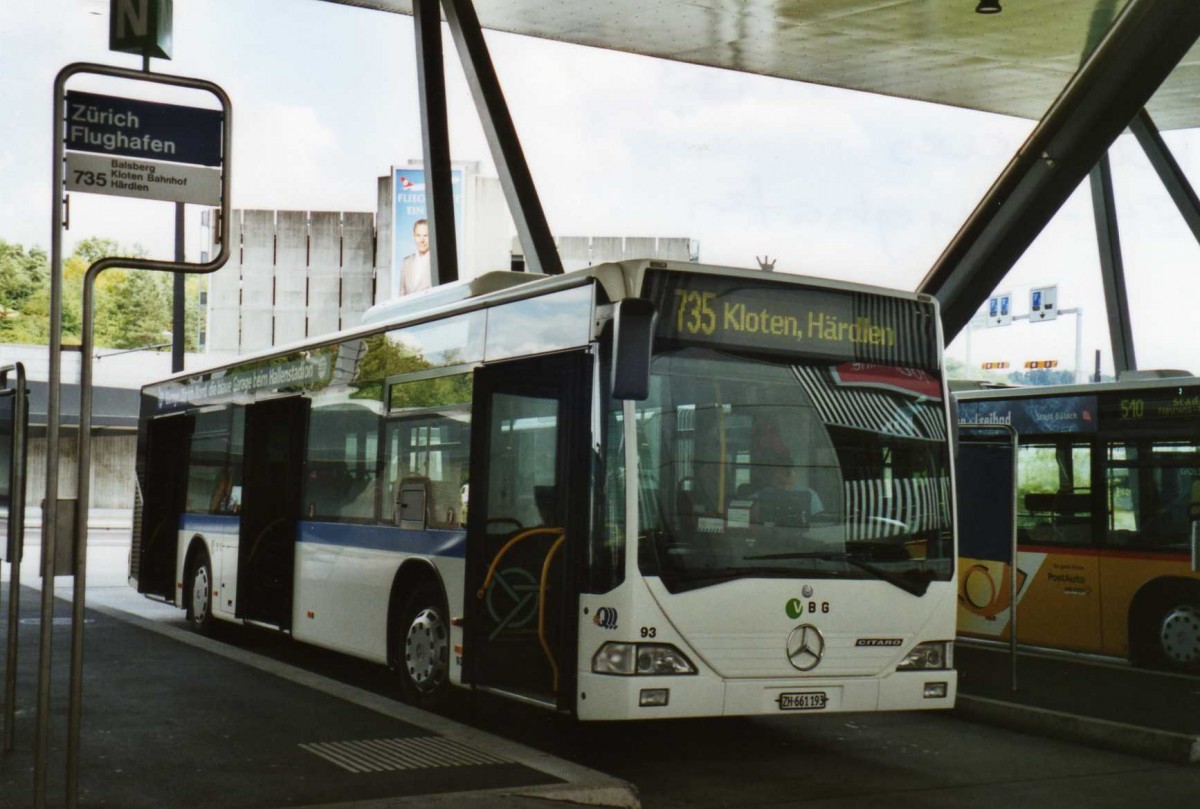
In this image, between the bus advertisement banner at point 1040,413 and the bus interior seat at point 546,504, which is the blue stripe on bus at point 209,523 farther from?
the bus advertisement banner at point 1040,413

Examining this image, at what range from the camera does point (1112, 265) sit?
27344mm

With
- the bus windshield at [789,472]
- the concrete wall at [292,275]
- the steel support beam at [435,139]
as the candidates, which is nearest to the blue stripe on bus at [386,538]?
the bus windshield at [789,472]

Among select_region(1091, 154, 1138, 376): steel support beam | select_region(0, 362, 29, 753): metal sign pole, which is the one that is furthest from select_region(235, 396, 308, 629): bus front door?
select_region(1091, 154, 1138, 376): steel support beam

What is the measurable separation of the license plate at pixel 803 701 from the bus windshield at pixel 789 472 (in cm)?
67

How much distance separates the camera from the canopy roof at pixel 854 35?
1977 cm

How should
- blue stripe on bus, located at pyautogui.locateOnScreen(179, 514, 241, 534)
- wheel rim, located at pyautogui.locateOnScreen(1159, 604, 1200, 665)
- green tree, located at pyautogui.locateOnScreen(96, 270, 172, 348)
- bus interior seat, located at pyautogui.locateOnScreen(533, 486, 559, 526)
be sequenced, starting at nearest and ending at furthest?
bus interior seat, located at pyautogui.locateOnScreen(533, 486, 559, 526) < wheel rim, located at pyautogui.locateOnScreen(1159, 604, 1200, 665) < blue stripe on bus, located at pyautogui.locateOnScreen(179, 514, 241, 534) < green tree, located at pyautogui.locateOnScreen(96, 270, 172, 348)

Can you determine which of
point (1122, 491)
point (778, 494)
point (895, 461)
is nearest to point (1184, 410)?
point (1122, 491)

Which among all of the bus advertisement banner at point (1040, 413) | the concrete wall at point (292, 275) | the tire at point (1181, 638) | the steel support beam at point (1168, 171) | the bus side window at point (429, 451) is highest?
the concrete wall at point (292, 275)

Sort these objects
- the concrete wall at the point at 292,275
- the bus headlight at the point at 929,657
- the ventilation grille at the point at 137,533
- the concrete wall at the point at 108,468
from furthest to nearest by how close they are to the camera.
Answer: the concrete wall at the point at 292,275, the concrete wall at the point at 108,468, the ventilation grille at the point at 137,533, the bus headlight at the point at 929,657

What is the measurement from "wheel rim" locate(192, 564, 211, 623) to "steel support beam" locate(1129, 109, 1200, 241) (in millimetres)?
20329

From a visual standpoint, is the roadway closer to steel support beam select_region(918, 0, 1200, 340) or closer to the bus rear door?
the bus rear door

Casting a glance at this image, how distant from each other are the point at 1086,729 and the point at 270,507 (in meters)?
7.26

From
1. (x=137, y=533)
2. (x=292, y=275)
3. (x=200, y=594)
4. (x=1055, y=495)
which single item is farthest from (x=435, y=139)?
(x=292, y=275)

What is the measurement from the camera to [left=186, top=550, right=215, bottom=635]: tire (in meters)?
15.1
